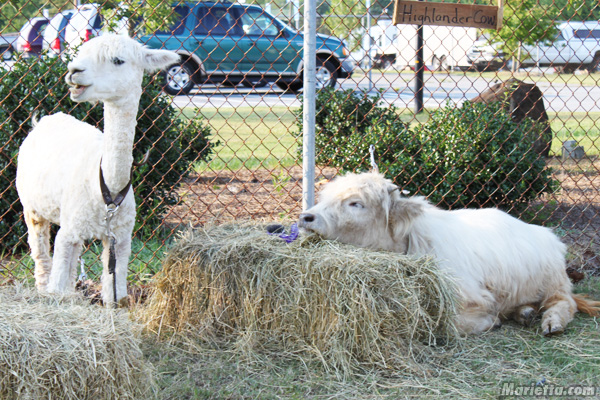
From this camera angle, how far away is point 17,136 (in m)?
5.17

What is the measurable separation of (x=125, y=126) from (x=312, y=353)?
1604 millimetres

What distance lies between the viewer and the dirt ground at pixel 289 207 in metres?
5.53

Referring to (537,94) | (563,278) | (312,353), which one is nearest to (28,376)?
(312,353)

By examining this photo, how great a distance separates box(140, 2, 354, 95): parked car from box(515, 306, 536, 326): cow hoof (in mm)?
2141

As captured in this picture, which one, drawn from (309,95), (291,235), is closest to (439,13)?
(309,95)

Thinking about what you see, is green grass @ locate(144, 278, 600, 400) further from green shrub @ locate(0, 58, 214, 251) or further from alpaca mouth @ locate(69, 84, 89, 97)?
green shrub @ locate(0, 58, 214, 251)

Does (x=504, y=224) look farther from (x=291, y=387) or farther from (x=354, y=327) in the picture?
(x=291, y=387)

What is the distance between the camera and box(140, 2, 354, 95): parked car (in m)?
4.88

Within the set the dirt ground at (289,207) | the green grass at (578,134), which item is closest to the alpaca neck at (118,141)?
the dirt ground at (289,207)

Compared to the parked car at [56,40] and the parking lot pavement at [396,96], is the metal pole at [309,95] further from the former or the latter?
the parked car at [56,40]

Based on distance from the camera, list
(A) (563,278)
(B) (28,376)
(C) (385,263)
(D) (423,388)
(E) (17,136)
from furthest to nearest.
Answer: (E) (17,136) < (A) (563,278) < (C) (385,263) < (D) (423,388) < (B) (28,376)

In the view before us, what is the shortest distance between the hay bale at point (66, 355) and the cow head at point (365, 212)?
4.60 feet

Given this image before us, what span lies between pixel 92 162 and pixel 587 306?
339cm

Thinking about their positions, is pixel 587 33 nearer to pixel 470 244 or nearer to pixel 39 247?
pixel 470 244
